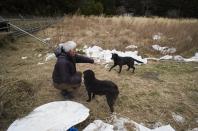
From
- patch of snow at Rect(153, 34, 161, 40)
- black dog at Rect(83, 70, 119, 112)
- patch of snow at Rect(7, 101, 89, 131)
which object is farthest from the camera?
patch of snow at Rect(153, 34, 161, 40)

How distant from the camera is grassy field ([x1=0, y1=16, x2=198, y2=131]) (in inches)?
191

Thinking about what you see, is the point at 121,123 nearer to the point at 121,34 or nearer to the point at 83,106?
the point at 83,106

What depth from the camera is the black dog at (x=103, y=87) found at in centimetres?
454

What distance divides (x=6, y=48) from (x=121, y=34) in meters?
4.54

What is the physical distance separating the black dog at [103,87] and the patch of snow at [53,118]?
356 mm

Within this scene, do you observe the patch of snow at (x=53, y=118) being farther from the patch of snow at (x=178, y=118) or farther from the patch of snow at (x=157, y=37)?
the patch of snow at (x=157, y=37)

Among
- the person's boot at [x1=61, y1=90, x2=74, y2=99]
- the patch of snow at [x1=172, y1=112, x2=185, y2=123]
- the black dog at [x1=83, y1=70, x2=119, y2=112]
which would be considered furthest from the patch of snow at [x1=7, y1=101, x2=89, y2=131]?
the patch of snow at [x1=172, y1=112, x2=185, y2=123]

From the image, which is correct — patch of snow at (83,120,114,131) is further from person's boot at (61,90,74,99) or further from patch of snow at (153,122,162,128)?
person's boot at (61,90,74,99)

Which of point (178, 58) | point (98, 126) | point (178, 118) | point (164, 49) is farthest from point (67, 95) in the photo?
point (164, 49)

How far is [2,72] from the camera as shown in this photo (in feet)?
22.5

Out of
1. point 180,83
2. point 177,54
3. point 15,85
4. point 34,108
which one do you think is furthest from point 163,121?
point 177,54

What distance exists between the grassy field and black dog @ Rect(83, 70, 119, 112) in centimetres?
32

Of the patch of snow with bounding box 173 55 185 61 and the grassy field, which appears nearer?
the grassy field

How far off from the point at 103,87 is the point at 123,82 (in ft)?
4.95
